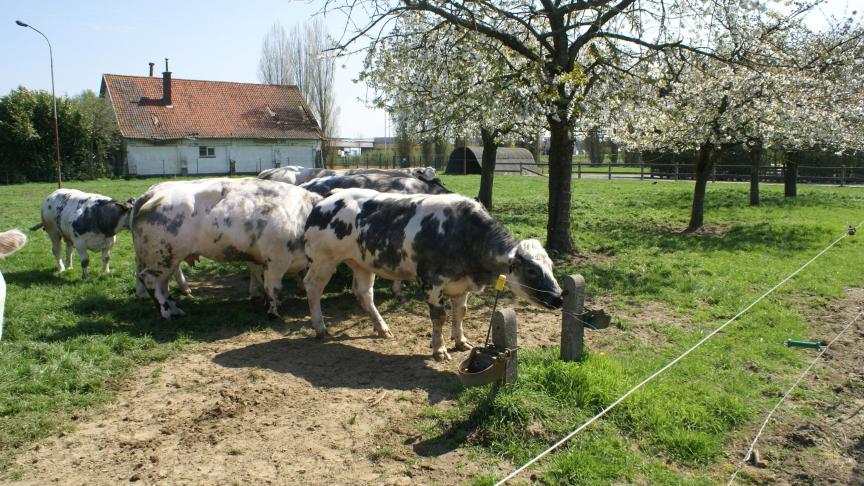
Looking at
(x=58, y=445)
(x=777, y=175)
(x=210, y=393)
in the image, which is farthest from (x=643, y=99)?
(x=777, y=175)

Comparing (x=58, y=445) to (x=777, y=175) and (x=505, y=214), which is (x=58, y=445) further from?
(x=777, y=175)

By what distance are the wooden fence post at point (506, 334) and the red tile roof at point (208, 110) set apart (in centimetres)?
4127

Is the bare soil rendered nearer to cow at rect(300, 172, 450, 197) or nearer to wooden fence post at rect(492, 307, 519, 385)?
wooden fence post at rect(492, 307, 519, 385)

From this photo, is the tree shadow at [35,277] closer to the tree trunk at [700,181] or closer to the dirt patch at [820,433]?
the dirt patch at [820,433]

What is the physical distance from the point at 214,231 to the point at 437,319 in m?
3.41

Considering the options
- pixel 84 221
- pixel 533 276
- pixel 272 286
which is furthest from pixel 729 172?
pixel 84 221

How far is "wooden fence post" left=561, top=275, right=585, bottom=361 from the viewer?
221 inches

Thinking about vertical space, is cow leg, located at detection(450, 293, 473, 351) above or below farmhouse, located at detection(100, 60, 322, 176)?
below

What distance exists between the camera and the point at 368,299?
7461 millimetres

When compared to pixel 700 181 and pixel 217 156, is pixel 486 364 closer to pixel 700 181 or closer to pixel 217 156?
pixel 700 181

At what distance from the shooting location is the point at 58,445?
183 inches

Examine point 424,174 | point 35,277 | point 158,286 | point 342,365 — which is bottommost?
point 342,365

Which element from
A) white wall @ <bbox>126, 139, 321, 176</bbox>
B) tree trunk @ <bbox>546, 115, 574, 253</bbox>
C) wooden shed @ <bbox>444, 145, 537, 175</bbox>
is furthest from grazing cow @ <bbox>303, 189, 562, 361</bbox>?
wooden shed @ <bbox>444, 145, 537, 175</bbox>

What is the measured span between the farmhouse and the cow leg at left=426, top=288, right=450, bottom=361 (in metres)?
39.8
